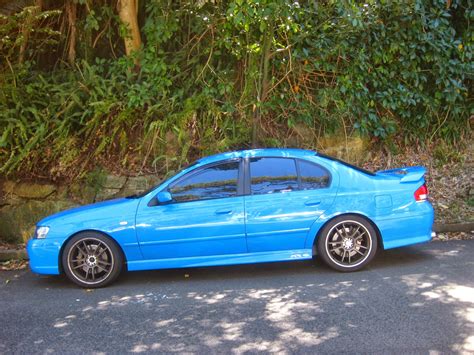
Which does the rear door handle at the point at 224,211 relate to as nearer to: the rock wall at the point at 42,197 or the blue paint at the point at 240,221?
the blue paint at the point at 240,221

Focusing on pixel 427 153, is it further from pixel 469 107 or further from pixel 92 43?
pixel 92 43

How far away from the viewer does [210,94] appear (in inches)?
373

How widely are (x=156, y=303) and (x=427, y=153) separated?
6997mm

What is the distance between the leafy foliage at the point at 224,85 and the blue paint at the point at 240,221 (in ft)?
10.7

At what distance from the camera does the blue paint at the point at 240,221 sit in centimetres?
582

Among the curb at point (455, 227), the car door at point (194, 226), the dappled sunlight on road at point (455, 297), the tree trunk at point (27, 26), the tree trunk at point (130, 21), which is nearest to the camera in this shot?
the dappled sunlight on road at point (455, 297)

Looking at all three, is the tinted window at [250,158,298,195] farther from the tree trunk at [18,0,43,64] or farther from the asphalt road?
the tree trunk at [18,0,43,64]

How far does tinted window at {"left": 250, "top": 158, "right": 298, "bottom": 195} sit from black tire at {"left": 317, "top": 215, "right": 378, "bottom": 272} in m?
0.69

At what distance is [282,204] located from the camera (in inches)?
231

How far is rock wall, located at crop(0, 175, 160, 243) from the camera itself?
8.72 m

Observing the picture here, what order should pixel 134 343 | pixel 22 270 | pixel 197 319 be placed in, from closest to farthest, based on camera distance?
pixel 134 343 < pixel 197 319 < pixel 22 270

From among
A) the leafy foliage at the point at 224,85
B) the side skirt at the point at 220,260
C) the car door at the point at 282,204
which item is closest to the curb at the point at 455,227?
the leafy foliage at the point at 224,85

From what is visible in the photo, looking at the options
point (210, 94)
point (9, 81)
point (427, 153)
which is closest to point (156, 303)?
point (210, 94)

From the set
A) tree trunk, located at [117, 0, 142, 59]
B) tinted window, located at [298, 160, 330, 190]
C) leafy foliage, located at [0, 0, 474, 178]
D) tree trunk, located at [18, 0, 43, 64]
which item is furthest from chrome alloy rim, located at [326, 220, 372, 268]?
tree trunk, located at [18, 0, 43, 64]
